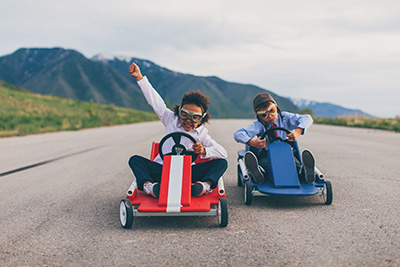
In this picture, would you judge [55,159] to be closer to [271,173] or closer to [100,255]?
[271,173]

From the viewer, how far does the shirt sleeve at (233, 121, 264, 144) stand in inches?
217

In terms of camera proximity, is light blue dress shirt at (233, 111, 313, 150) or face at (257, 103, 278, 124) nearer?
face at (257, 103, 278, 124)

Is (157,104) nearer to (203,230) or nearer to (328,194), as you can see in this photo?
(203,230)

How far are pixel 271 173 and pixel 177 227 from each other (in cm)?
167

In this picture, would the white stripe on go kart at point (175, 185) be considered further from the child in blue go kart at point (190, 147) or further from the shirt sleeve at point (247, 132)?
the shirt sleeve at point (247, 132)

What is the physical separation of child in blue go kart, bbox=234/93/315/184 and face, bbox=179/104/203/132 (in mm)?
780

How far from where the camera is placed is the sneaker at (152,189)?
14.9ft

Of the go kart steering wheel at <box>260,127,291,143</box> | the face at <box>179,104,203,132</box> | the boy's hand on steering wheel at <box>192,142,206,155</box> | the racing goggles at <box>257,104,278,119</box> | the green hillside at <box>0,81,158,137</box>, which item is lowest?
the green hillside at <box>0,81,158,137</box>

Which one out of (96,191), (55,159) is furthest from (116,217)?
(55,159)

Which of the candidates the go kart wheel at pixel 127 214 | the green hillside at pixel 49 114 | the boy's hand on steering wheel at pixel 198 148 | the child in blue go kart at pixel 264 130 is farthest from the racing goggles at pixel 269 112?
the green hillside at pixel 49 114

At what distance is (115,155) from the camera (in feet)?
34.7

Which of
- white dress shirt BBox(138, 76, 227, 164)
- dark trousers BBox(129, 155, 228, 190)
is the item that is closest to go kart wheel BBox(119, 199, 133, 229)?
dark trousers BBox(129, 155, 228, 190)

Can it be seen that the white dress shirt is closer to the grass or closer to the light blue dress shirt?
the light blue dress shirt

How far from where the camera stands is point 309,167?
5.29 m
